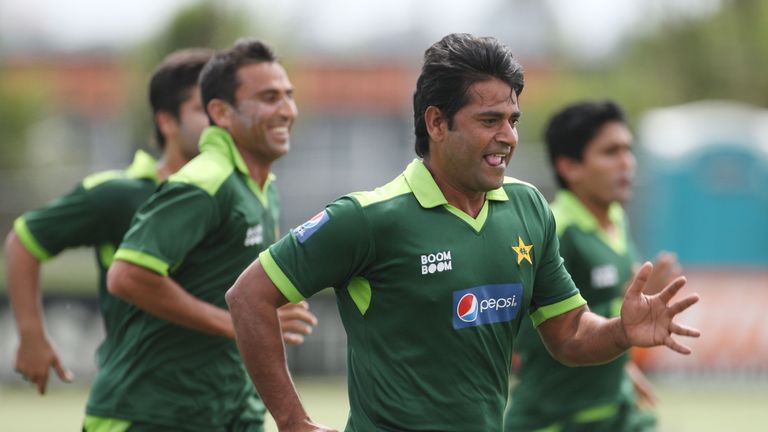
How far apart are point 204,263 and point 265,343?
1.54m

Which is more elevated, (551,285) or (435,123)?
(435,123)

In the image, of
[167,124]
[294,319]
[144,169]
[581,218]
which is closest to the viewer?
[294,319]

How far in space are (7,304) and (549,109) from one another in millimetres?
25045

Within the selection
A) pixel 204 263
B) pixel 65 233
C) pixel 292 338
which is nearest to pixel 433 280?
pixel 292 338

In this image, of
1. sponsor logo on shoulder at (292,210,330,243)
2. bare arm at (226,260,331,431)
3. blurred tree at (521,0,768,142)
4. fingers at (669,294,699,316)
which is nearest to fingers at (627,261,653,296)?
fingers at (669,294,699,316)

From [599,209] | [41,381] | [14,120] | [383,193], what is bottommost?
[14,120]

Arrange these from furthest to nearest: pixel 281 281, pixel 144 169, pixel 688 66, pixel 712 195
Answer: pixel 688 66, pixel 712 195, pixel 144 169, pixel 281 281

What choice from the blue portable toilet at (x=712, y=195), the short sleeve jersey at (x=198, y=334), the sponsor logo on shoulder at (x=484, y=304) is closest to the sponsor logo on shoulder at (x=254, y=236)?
the short sleeve jersey at (x=198, y=334)

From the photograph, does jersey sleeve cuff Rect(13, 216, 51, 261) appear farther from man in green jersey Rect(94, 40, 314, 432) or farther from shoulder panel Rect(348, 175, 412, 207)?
shoulder panel Rect(348, 175, 412, 207)

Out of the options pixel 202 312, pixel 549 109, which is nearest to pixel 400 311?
pixel 202 312

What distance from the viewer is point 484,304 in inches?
192

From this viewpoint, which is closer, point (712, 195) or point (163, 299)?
point (163, 299)

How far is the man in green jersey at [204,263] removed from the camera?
596 cm

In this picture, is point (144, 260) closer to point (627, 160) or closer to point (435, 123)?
point (435, 123)
